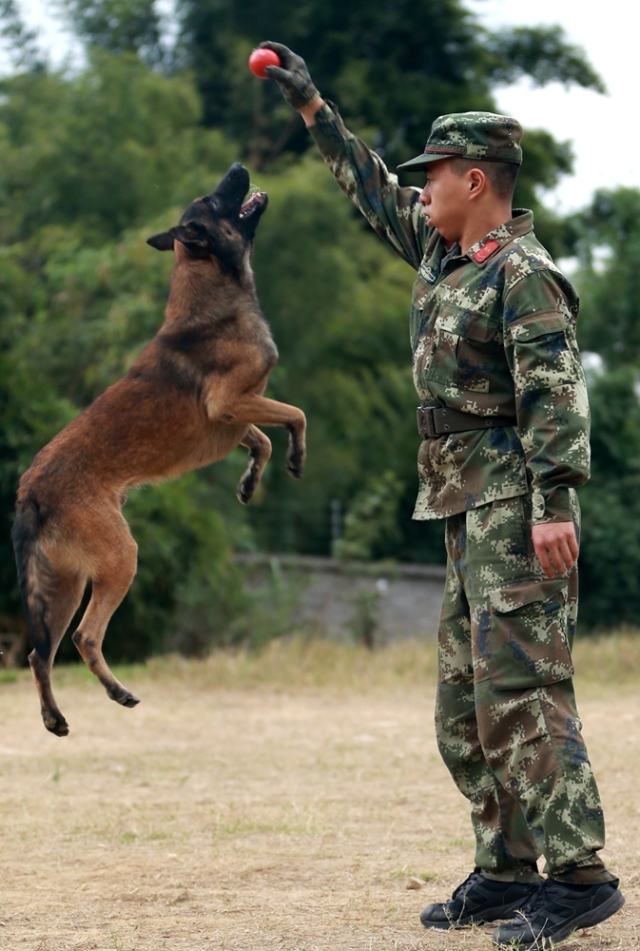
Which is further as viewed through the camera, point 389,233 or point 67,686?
point 67,686

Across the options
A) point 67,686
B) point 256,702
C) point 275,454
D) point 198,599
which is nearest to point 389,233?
point 256,702

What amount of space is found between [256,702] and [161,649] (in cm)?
404

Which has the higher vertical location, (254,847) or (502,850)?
(502,850)

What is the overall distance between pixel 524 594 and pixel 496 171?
1346 millimetres

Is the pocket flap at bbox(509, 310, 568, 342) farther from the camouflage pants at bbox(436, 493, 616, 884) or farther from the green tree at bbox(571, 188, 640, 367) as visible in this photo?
the green tree at bbox(571, 188, 640, 367)

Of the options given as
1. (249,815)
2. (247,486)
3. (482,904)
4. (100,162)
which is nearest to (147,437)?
(247,486)

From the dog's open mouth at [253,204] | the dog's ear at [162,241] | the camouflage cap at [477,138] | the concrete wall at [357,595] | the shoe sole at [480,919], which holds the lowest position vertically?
the concrete wall at [357,595]

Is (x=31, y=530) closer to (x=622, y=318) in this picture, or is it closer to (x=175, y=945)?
(x=175, y=945)

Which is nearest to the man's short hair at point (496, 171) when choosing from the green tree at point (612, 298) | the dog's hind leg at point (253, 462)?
the dog's hind leg at point (253, 462)

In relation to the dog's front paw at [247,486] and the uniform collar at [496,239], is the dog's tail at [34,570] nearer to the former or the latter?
the dog's front paw at [247,486]

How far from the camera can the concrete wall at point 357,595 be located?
16109 mm

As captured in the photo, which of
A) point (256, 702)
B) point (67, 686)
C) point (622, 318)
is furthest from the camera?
point (622, 318)

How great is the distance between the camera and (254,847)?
543 centimetres

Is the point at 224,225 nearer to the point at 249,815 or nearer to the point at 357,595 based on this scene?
the point at 249,815
